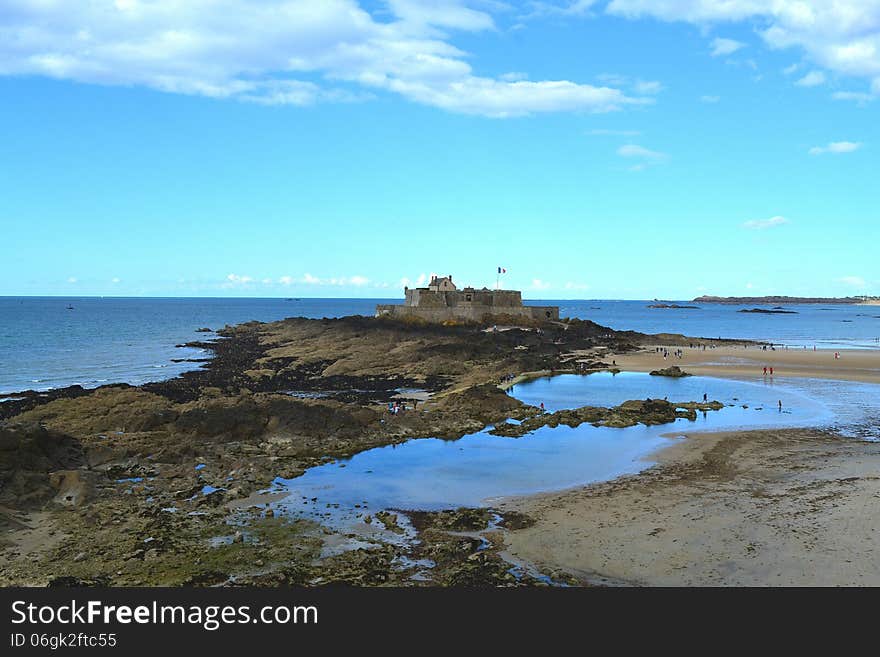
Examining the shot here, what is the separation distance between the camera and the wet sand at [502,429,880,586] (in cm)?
1399

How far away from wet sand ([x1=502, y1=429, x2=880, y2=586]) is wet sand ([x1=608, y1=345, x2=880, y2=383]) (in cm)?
2944

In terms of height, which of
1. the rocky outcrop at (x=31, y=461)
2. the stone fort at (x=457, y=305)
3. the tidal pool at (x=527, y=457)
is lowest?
the tidal pool at (x=527, y=457)

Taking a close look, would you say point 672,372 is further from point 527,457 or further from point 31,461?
point 31,461

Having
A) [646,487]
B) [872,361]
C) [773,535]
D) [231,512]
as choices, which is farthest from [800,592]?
[872,361]

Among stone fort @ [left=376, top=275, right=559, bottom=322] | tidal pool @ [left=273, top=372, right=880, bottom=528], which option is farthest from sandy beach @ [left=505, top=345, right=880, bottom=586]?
stone fort @ [left=376, top=275, right=559, bottom=322]

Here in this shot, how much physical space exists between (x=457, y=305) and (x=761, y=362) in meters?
34.2

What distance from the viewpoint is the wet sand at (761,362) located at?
5222 centimetres

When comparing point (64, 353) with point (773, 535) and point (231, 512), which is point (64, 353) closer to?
point (231, 512)

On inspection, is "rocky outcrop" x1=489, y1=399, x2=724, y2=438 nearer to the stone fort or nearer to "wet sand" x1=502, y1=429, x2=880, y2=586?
"wet sand" x1=502, y1=429, x2=880, y2=586

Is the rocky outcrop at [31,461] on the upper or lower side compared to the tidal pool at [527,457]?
upper

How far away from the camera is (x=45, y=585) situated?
12977 mm

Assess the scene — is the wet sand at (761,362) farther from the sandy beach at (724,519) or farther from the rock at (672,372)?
the sandy beach at (724,519)

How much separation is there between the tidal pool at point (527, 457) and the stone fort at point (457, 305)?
39.3 m

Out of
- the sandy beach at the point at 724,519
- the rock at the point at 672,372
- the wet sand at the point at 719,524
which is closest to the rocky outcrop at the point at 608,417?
the sandy beach at the point at 724,519
